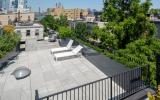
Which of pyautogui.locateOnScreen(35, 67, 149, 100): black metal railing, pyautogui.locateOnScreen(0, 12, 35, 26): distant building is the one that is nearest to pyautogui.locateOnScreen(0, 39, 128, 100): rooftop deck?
pyautogui.locateOnScreen(35, 67, 149, 100): black metal railing

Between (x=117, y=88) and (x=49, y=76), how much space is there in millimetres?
3293

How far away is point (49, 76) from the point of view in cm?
982

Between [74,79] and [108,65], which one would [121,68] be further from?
[74,79]

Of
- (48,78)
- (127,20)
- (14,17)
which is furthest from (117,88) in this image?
(14,17)

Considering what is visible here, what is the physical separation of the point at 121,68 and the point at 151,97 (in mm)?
6619

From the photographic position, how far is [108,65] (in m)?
10.9

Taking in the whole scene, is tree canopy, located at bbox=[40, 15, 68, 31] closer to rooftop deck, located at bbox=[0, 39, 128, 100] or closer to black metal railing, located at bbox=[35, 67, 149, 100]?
Answer: rooftop deck, located at bbox=[0, 39, 128, 100]

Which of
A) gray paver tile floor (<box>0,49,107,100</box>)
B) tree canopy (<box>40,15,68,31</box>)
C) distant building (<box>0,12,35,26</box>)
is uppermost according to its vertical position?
distant building (<box>0,12,35,26</box>)

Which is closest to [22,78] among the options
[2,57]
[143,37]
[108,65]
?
[108,65]

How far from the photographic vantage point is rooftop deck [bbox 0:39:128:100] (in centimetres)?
810

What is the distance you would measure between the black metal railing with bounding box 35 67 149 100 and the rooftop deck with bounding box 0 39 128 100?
855mm

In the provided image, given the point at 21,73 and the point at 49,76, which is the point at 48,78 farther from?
the point at 21,73

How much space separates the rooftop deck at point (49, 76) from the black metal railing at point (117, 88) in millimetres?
855

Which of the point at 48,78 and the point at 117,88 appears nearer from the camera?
the point at 117,88
